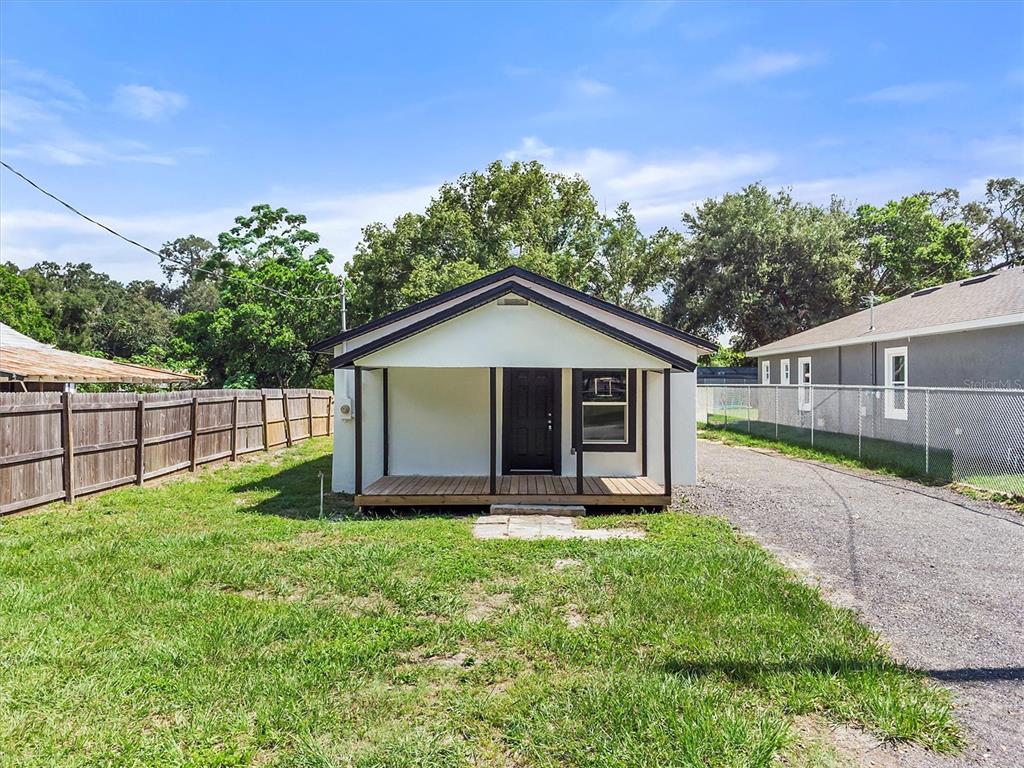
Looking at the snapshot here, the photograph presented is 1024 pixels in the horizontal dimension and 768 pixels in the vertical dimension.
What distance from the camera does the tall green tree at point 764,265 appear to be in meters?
32.0

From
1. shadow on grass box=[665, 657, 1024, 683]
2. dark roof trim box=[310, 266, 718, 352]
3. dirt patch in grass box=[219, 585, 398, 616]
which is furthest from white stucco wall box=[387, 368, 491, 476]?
shadow on grass box=[665, 657, 1024, 683]

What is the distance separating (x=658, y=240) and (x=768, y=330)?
26.0 feet

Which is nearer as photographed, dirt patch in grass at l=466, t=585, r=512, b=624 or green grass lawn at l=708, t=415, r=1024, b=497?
dirt patch in grass at l=466, t=585, r=512, b=624

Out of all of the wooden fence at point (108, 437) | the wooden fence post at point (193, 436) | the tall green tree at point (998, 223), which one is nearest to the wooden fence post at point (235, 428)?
the wooden fence at point (108, 437)

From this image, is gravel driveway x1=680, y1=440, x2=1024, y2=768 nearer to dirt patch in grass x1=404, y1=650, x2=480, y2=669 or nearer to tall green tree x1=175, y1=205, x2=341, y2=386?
dirt patch in grass x1=404, y1=650, x2=480, y2=669

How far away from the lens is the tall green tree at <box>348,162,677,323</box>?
27.8 metres

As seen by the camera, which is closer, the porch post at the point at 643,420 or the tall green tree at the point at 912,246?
the porch post at the point at 643,420

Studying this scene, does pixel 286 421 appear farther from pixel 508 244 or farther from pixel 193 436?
pixel 508 244

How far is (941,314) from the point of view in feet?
44.0

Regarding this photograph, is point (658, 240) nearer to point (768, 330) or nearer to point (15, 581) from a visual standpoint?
point (768, 330)

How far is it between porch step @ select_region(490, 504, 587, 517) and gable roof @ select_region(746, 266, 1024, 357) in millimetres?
8656

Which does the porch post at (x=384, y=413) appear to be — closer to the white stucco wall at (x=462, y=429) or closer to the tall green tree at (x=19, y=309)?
the white stucco wall at (x=462, y=429)

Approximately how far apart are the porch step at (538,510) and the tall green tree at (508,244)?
17.8 meters

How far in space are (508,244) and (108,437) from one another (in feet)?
72.1
